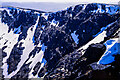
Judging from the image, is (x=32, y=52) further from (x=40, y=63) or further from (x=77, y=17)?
(x=77, y=17)

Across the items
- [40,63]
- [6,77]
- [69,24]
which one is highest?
[69,24]

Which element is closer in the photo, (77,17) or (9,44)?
(77,17)

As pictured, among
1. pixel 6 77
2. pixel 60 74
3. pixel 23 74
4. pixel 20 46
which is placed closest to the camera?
pixel 60 74

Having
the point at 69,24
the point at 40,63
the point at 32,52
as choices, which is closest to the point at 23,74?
the point at 40,63

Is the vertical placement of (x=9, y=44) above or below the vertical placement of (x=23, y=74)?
above

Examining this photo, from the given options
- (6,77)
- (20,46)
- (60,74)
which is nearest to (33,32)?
(20,46)

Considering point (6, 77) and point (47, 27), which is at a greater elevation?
point (47, 27)

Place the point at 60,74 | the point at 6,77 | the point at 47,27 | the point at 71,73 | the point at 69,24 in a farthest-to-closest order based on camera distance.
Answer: the point at 47,27 → the point at 69,24 → the point at 6,77 → the point at 60,74 → the point at 71,73

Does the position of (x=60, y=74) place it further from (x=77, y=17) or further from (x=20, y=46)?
(x=20, y=46)

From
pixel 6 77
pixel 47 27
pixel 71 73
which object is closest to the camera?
pixel 71 73
